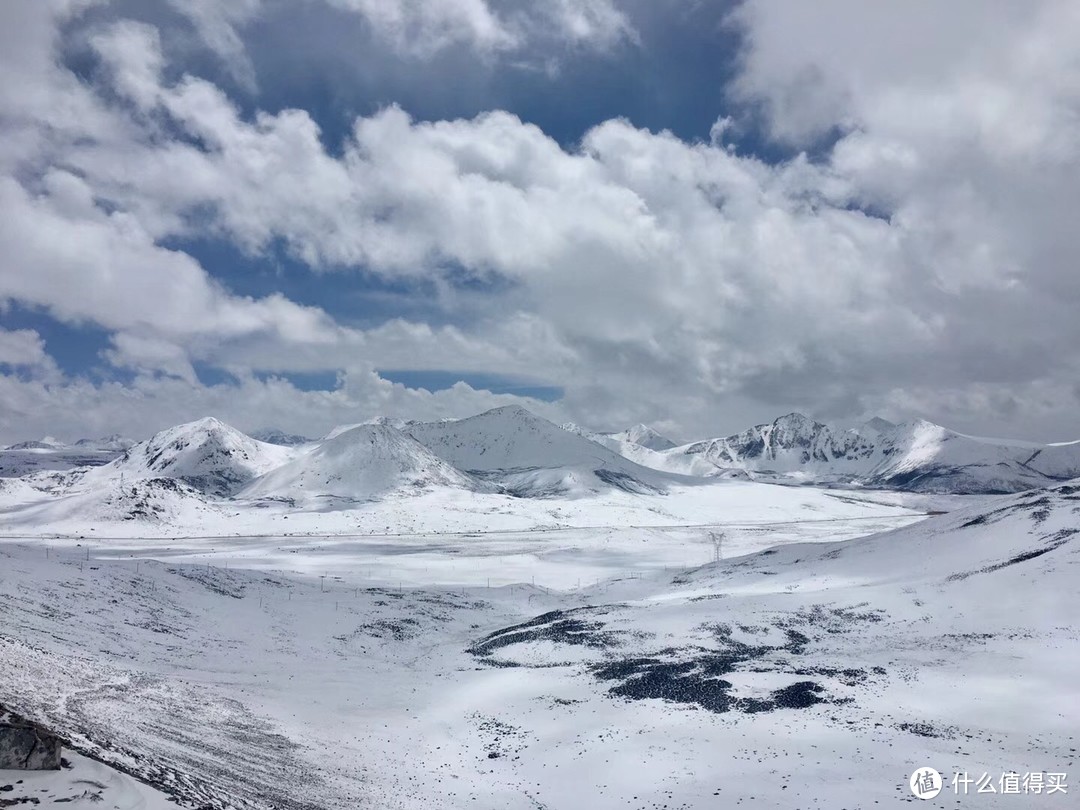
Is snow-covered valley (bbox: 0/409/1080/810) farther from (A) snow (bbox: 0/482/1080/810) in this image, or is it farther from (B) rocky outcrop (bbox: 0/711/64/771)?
(B) rocky outcrop (bbox: 0/711/64/771)

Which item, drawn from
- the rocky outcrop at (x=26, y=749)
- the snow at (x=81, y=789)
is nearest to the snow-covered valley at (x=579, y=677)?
the snow at (x=81, y=789)

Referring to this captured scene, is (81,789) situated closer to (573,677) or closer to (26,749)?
(26,749)

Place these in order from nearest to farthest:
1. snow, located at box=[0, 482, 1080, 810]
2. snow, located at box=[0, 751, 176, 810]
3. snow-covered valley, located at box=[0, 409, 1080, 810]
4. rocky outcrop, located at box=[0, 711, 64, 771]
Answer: snow, located at box=[0, 751, 176, 810], rocky outcrop, located at box=[0, 711, 64, 771], snow-covered valley, located at box=[0, 409, 1080, 810], snow, located at box=[0, 482, 1080, 810]

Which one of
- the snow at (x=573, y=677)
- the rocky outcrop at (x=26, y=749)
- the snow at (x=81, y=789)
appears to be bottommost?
the snow at (x=573, y=677)

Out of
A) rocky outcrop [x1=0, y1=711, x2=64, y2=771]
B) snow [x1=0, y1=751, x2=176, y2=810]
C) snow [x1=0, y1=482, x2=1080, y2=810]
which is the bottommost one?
snow [x1=0, y1=482, x2=1080, y2=810]

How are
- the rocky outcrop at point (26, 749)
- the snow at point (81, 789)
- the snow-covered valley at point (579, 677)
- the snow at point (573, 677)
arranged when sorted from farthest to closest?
the snow at point (573, 677), the snow-covered valley at point (579, 677), the rocky outcrop at point (26, 749), the snow at point (81, 789)

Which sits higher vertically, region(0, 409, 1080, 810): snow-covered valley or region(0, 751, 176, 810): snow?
region(0, 751, 176, 810): snow

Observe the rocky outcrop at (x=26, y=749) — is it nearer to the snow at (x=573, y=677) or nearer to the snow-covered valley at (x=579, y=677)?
the snow-covered valley at (x=579, y=677)

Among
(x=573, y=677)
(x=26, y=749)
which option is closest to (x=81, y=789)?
(x=26, y=749)

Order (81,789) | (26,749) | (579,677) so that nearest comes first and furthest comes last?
(81,789) < (26,749) < (579,677)

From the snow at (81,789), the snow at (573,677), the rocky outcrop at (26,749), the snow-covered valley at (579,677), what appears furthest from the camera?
the snow at (573,677)

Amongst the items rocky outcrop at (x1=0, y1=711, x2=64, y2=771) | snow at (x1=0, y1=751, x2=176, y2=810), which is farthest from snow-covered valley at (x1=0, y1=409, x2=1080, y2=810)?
rocky outcrop at (x1=0, y1=711, x2=64, y2=771)

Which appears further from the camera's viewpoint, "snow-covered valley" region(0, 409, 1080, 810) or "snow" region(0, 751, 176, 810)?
"snow-covered valley" region(0, 409, 1080, 810)

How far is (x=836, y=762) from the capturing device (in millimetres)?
27109
